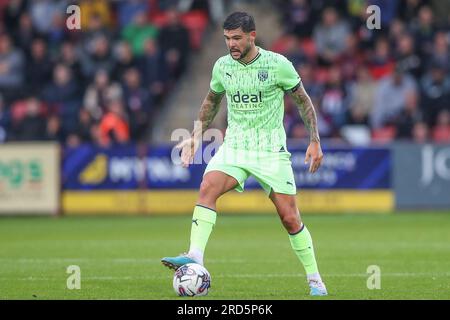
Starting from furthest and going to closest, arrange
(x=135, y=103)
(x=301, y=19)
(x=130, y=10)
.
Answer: (x=130, y=10) < (x=301, y=19) < (x=135, y=103)

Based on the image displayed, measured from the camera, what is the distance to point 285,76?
10.1m

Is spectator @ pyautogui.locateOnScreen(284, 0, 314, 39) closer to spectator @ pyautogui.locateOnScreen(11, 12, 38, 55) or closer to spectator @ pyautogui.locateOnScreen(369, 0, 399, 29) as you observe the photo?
spectator @ pyautogui.locateOnScreen(369, 0, 399, 29)

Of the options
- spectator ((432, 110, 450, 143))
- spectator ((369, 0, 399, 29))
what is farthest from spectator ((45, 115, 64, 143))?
spectator ((432, 110, 450, 143))

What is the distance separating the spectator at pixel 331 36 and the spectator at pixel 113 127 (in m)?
4.46

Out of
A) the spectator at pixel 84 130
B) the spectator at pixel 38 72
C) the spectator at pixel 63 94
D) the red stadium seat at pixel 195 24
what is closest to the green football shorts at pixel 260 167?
the spectator at pixel 84 130

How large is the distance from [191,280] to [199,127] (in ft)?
4.88

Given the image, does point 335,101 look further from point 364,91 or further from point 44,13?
point 44,13

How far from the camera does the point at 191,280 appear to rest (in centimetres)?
969

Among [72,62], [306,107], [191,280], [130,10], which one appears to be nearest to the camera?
[191,280]

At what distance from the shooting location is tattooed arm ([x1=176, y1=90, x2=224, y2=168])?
1032 centimetres

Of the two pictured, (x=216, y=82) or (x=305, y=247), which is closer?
(x=305, y=247)

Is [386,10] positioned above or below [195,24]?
below

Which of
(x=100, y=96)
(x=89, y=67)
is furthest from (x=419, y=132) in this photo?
(x=89, y=67)

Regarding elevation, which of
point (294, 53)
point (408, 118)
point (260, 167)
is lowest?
point (260, 167)
